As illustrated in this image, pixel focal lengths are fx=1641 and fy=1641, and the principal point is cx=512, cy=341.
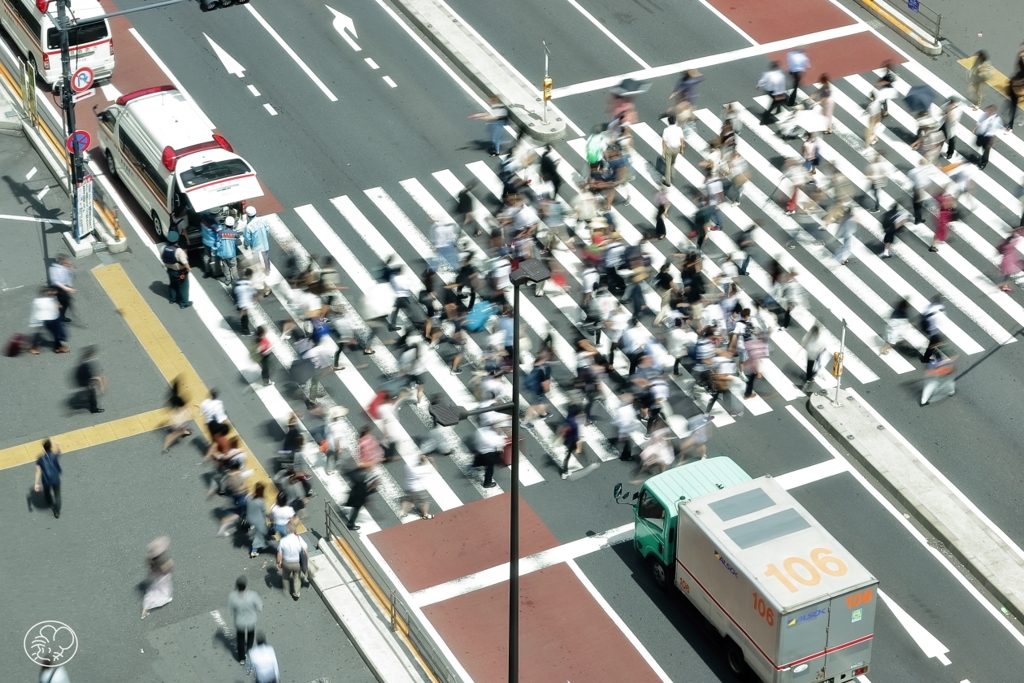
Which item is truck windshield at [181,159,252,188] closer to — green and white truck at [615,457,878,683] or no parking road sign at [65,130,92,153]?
no parking road sign at [65,130,92,153]

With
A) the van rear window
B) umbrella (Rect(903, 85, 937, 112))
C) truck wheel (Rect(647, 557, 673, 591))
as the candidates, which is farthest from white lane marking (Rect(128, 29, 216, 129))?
umbrella (Rect(903, 85, 937, 112))

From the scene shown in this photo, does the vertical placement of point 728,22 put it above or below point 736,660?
above

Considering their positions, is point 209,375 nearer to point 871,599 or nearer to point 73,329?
point 73,329

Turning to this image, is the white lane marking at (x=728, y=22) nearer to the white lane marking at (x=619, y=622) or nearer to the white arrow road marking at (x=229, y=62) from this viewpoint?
the white arrow road marking at (x=229, y=62)

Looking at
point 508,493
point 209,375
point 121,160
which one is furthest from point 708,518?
point 121,160

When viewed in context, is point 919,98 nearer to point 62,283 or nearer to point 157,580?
point 62,283

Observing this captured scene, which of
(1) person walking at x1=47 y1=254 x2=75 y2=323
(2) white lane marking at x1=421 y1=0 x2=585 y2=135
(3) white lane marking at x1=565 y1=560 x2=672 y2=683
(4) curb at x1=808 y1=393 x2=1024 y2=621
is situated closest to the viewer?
(3) white lane marking at x1=565 y1=560 x2=672 y2=683

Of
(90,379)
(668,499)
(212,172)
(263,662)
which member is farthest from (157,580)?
(212,172)
